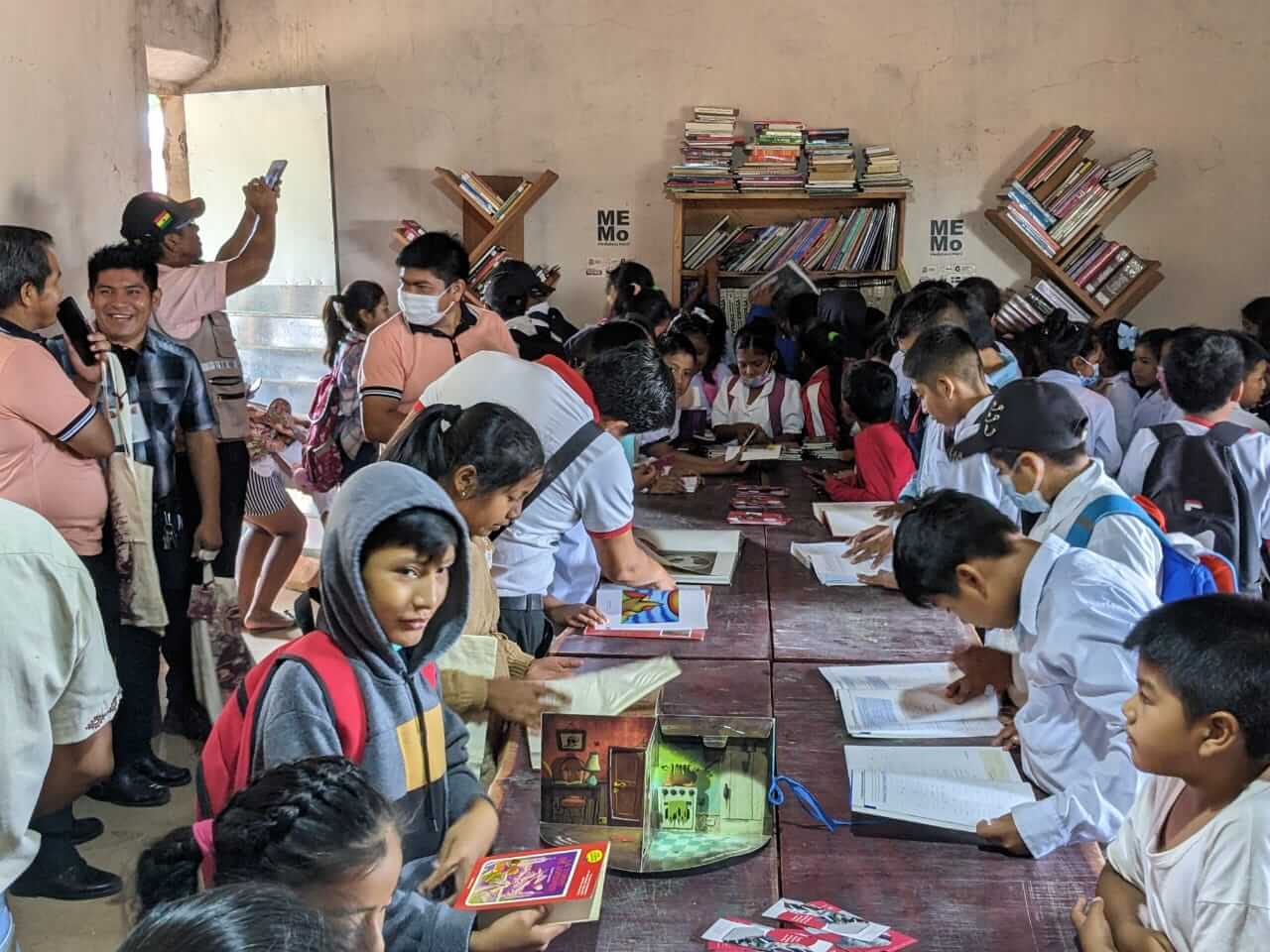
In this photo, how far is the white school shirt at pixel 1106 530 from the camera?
7.25ft

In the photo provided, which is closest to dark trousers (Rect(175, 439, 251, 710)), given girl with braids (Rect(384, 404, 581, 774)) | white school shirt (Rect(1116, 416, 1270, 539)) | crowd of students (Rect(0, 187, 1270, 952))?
crowd of students (Rect(0, 187, 1270, 952))

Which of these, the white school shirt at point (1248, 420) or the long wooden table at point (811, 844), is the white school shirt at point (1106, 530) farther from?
the white school shirt at point (1248, 420)

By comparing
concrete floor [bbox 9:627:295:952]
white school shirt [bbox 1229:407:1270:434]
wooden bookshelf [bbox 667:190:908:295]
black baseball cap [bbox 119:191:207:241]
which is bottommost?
concrete floor [bbox 9:627:295:952]

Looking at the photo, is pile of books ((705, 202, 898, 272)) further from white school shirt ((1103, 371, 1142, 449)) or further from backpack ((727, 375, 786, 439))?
white school shirt ((1103, 371, 1142, 449))

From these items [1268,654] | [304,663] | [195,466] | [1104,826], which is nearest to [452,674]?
[304,663]

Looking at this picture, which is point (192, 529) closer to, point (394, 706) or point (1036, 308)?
point (394, 706)

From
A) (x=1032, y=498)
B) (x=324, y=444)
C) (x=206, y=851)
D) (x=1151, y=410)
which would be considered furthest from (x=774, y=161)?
(x=206, y=851)

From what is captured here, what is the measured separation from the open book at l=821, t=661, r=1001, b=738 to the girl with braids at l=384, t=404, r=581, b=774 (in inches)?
Result: 22.6

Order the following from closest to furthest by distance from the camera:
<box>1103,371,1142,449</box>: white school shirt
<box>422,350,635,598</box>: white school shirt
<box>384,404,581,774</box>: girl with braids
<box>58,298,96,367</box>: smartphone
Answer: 1. <box>384,404,581,774</box>: girl with braids
2. <box>422,350,635,598</box>: white school shirt
3. <box>58,298,96,367</box>: smartphone
4. <box>1103,371,1142,449</box>: white school shirt

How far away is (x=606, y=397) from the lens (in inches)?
108

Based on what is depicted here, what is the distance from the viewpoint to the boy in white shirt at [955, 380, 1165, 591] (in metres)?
2.38

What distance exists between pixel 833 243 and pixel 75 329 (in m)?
4.24

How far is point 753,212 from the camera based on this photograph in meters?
6.68

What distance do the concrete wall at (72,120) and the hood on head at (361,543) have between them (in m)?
2.92
